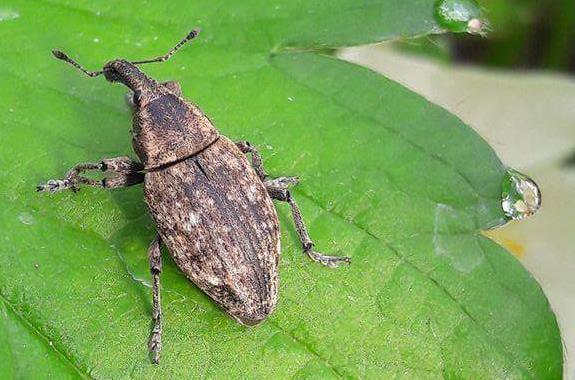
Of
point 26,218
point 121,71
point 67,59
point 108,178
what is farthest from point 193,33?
point 26,218

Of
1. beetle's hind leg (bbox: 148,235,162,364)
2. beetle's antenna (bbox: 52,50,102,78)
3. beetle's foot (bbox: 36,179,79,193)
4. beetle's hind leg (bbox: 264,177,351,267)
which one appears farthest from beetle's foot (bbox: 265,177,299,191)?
beetle's antenna (bbox: 52,50,102,78)

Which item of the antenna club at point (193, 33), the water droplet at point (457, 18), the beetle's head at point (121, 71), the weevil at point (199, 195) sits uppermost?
the water droplet at point (457, 18)

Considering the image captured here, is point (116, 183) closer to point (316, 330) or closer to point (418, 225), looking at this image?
point (316, 330)

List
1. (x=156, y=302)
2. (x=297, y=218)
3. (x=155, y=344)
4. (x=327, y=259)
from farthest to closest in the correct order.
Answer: (x=297, y=218) < (x=327, y=259) < (x=156, y=302) < (x=155, y=344)

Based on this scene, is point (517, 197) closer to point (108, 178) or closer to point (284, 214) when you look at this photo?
point (284, 214)

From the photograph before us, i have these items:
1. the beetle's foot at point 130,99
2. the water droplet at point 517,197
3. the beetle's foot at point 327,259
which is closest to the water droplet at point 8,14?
the beetle's foot at point 130,99

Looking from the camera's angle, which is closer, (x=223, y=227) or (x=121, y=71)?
(x=223, y=227)

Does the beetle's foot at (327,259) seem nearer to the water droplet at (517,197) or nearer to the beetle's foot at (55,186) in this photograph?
the water droplet at (517,197)

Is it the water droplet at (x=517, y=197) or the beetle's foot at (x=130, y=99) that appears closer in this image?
the water droplet at (x=517, y=197)
